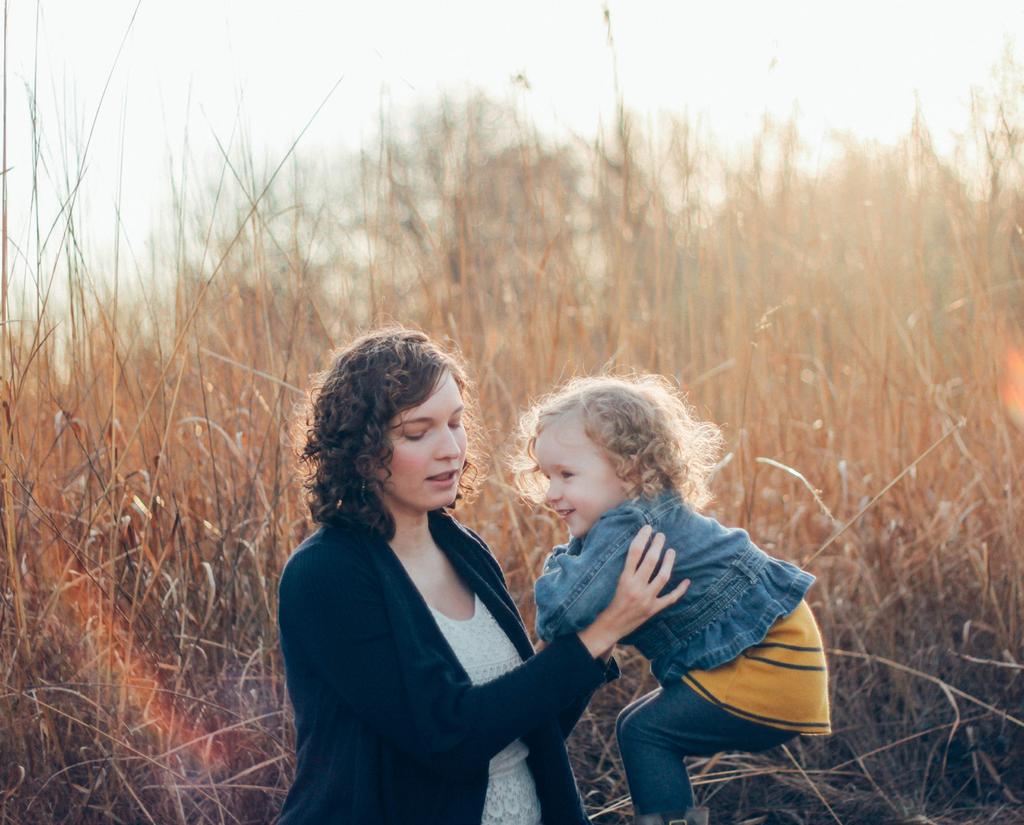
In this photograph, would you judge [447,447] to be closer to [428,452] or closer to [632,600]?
[428,452]

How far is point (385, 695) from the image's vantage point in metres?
1.77

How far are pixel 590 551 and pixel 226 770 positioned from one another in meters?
1.04

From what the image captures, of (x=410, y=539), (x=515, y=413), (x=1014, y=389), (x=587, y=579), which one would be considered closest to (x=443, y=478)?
(x=410, y=539)

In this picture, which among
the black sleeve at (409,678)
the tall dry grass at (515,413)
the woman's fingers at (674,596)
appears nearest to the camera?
the black sleeve at (409,678)

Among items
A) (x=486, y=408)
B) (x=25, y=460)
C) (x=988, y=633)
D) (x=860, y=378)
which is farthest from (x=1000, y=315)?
(x=25, y=460)

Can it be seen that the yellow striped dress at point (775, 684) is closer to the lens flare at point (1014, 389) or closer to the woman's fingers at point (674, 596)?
the woman's fingers at point (674, 596)

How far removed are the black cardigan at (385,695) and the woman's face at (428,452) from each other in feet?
0.35

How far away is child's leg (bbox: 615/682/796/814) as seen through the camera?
1.93 meters

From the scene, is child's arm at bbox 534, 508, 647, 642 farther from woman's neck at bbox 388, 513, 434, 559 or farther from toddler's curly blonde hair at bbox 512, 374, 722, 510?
woman's neck at bbox 388, 513, 434, 559

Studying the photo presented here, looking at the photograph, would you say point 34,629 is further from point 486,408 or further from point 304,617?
point 486,408

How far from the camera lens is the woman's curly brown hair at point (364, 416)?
1879 millimetres

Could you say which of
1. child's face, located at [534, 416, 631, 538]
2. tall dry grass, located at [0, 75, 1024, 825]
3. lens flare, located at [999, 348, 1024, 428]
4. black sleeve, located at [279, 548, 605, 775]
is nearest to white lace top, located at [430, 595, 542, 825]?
black sleeve, located at [279, 548, 605, 775]

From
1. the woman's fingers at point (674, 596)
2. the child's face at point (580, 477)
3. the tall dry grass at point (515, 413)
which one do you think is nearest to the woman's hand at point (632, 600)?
the woman's fingers at point (674, 596)

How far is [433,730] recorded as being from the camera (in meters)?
1.75
